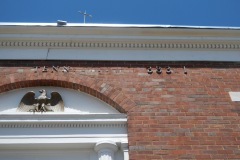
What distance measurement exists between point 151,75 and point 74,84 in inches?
57.1

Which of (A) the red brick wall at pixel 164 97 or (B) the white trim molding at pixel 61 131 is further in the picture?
(B) the white trim molding at pixel 61 131

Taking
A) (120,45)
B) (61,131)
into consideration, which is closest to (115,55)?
(120,45)

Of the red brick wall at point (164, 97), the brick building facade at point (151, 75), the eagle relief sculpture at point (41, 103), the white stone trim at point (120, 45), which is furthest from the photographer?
the white stone trim at point (120, 45)

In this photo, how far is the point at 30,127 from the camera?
6.38 metres

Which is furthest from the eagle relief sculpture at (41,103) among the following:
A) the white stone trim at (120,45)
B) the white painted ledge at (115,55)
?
the white stone trim at (120,45)

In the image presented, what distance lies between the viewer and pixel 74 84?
6988mm

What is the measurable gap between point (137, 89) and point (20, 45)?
8.34 feet

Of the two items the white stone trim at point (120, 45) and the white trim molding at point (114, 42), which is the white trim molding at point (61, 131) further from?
the white stone trim at point (120, 45)

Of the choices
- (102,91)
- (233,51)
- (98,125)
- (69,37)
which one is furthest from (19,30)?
(233,51)

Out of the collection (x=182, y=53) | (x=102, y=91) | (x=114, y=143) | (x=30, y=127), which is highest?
(x=182, y=53)

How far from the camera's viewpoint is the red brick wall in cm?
602

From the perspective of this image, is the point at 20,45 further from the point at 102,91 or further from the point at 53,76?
the point at 102,91

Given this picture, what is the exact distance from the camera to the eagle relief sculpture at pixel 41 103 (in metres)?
6.70

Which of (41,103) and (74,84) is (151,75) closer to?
(74,84)
